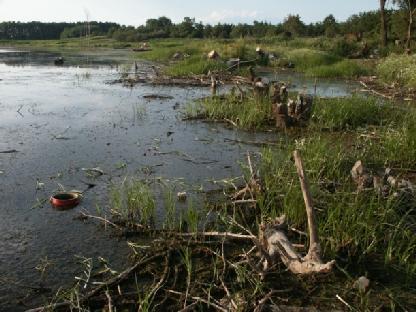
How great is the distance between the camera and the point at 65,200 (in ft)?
16.0

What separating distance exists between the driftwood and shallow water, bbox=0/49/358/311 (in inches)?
51.2

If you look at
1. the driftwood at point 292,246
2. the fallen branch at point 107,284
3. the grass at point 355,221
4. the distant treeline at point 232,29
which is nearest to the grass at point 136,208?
the fallen branch at point 107,284

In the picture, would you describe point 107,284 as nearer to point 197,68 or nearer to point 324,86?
point 324,86

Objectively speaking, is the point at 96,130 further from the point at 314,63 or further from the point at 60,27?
the point at 60,27

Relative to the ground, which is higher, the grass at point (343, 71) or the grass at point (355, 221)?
the grass at point (343, 71)

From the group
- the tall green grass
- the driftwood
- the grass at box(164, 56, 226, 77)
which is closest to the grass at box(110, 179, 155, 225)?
the driftwood

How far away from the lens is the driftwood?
3.05 metres

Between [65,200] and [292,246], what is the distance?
269 cm

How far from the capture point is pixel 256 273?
340 cm

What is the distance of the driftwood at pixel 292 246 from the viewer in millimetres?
3051

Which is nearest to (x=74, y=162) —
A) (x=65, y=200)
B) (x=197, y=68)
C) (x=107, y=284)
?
(x=65, y=200)

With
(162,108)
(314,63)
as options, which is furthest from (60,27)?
(162,108)

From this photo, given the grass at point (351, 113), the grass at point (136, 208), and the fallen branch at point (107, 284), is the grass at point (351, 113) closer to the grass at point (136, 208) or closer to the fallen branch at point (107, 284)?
the grass at point (136, 208)

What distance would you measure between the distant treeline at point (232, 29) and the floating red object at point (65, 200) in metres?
28.1
